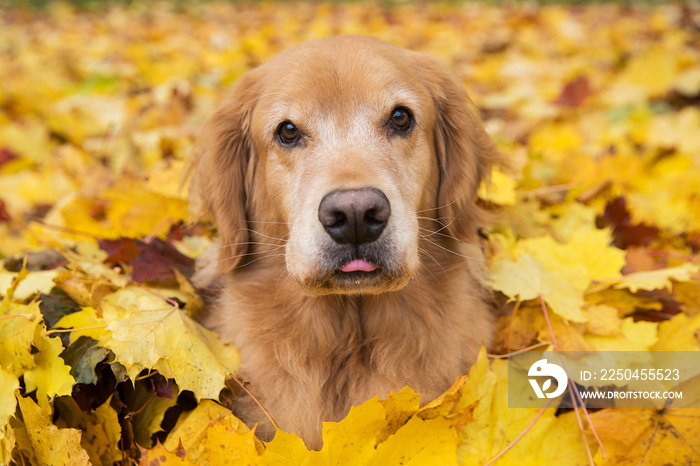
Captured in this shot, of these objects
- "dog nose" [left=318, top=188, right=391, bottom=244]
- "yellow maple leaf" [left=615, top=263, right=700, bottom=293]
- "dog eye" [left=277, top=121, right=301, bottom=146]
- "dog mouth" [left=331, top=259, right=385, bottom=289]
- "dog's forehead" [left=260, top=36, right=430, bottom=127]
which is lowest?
"yellow maple leaf" [left=615, top=263, right=700, bottom=293]

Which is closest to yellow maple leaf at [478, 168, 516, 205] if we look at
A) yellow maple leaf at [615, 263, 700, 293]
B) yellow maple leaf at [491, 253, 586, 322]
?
yellow maple leaf at [491, 253, 586, 322]

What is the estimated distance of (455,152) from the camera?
285cm

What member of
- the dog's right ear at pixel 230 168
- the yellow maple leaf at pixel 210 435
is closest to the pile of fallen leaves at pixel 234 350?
the yellow maple leaf at pixel 210 435

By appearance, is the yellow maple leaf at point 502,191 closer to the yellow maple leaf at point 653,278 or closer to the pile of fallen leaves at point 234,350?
the pile of fallen leaves at point 234,350

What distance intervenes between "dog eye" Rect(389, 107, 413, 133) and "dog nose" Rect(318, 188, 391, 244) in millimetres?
630

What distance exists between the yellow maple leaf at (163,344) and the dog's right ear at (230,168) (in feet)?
1.75

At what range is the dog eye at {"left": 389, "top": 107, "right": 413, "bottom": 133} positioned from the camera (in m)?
2.54

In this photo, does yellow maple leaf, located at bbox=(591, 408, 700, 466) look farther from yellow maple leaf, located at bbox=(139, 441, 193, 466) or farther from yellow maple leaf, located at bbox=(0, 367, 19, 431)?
yellow maple leaf, located at bbox=(0, 367, 19, 431)

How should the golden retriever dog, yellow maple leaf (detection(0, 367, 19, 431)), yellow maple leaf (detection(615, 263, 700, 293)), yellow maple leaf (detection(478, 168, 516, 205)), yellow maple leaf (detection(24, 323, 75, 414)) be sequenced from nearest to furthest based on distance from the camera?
yellow maple leaf (detection(0, 367, 19, 431)) < yellow maple leaf (detection(24, 323, 75, 414)) < the golden retriever dog < yellow maple leaf (detection(615, 263, 700, 293)) < yellow maple leaf (detection(478, 168, 516, 205))

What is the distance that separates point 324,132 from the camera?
247cm

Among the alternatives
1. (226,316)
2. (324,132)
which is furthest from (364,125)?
(226,316)

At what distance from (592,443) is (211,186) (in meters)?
2.15

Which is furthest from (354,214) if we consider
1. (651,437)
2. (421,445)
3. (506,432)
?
(651,437)

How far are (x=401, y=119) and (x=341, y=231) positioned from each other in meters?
0.81
